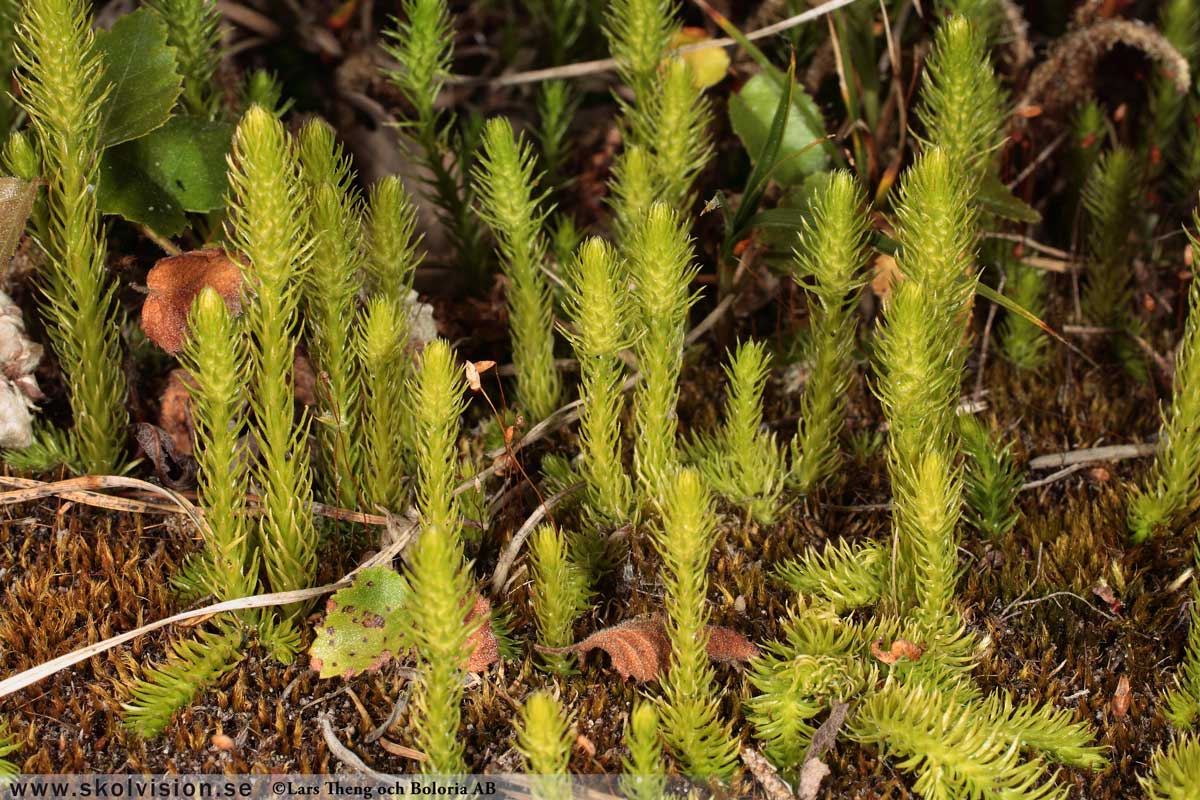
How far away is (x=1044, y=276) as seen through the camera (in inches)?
90.3

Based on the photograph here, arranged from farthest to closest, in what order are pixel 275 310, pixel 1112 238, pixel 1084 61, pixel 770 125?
1. pixel 1084 61
2. pixel 1112 238
3. pixel 770 125
4. pixel 275 310

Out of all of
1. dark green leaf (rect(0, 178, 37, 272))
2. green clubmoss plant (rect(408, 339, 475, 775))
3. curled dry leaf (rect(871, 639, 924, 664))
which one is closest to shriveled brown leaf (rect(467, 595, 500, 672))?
green clubmoss plant (rect(408, 339, 475, 775))

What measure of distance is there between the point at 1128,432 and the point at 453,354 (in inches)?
47.4

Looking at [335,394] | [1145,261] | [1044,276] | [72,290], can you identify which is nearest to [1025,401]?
[1044,276]

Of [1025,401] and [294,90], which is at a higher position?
[294,90]

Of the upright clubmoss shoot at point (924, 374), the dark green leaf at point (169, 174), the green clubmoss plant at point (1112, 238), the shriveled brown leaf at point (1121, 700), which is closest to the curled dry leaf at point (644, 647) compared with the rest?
the upright clubmoss shoot at point (924, 374)

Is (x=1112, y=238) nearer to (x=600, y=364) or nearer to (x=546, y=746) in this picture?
(x=600, y=364)

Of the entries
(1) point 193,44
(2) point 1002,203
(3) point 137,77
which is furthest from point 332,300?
(2) point 1002,203

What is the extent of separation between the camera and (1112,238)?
7.29 feet

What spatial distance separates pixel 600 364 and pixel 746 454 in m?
0.29

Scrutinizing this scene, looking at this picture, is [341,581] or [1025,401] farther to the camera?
[1025,401]

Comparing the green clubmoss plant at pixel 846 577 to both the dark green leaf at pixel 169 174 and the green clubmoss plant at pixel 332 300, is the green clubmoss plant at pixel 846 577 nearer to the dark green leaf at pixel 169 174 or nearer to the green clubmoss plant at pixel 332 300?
the green clubmoss plant at pixel 332 300

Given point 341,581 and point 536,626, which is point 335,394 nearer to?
point 341,581

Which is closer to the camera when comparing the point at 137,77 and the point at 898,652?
the point at 898,652
